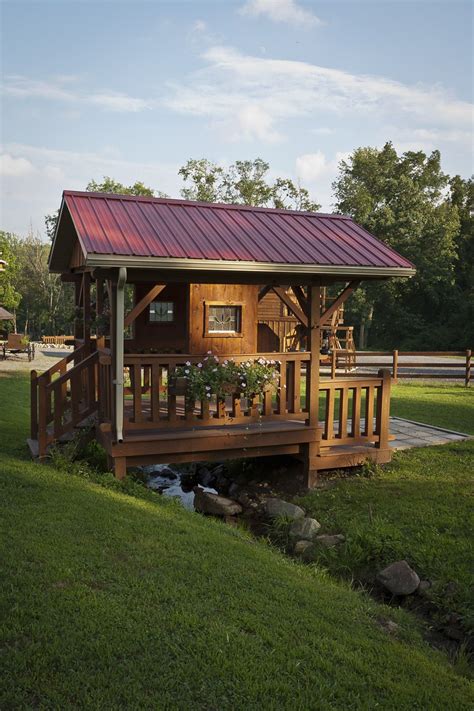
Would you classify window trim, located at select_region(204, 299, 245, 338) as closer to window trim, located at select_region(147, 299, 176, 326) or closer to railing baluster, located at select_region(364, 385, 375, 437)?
window trim, located at select_region(147, 299, 176, 326)

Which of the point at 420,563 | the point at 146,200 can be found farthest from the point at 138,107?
the point at 420,563

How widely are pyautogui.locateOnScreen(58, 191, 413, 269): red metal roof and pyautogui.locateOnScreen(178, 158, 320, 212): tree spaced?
95.8 ft

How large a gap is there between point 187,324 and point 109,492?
3308 millimetres

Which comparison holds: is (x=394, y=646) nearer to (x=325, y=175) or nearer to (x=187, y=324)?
(x=187, y=324)

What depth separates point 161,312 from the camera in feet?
32.1

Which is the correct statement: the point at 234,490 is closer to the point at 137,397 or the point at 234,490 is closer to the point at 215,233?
the point at 137,397

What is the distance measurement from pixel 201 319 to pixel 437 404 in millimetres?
8010

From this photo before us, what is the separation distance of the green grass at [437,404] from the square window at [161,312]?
18.8ft

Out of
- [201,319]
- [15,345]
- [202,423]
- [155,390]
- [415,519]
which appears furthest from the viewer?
[15,345]

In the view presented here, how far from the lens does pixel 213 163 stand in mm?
38062

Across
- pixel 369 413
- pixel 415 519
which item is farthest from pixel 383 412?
pixel 415 519

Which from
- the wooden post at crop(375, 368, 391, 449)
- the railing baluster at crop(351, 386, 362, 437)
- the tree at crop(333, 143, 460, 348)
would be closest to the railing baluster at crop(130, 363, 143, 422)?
the railing baluster at crop(351, 386, 362, 437)

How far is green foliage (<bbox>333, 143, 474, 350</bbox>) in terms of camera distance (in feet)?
132

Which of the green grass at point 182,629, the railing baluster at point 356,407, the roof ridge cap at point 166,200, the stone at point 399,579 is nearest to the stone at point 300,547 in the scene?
the green grass at point 182,629
